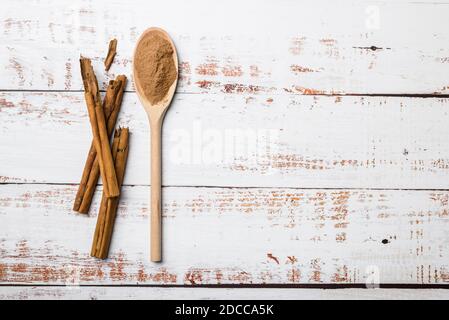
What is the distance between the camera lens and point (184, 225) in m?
0.82

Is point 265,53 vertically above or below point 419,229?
above

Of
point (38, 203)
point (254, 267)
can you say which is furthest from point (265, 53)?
point (38, 203)

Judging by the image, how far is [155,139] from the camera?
2.62 ft

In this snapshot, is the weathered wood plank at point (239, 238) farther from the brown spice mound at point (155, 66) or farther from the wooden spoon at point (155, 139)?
the brown spice mound at point (155, 66)

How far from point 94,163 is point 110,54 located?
7.8 inches

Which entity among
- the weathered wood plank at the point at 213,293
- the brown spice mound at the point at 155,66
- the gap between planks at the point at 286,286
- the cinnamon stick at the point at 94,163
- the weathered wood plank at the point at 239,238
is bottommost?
the weathered wood plank at the point at 213,293

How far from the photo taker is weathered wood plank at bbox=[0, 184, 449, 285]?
814 millimetres

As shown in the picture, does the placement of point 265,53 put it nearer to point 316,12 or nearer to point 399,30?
point 316,12

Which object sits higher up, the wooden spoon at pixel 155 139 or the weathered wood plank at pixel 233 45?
the weathered wood plank at pixel 233 45

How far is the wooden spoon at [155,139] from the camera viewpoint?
0.80m

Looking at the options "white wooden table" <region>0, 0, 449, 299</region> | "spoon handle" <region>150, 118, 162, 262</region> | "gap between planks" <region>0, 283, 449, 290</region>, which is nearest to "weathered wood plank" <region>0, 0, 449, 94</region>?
"white wooden table" <region>0, 0, 449, 299</region>

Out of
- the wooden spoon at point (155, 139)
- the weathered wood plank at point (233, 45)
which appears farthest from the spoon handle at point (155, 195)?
the weathered wood plank at point (233, 45)
